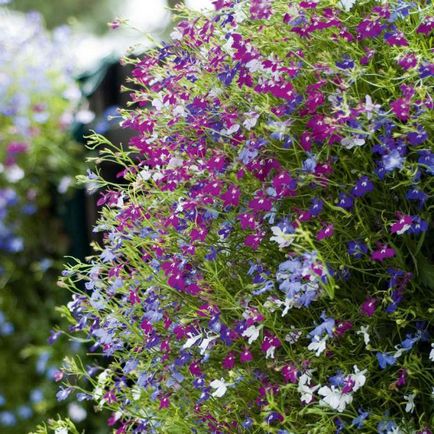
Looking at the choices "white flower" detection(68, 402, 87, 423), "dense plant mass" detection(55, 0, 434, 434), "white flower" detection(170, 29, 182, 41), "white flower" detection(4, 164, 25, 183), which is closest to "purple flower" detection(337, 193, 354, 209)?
"dense plant mass" detection(55, 0, 434, 434)

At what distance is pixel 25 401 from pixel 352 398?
3.20m

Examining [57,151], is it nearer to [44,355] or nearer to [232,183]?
[44,355]

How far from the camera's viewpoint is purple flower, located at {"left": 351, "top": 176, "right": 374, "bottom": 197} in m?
1.53

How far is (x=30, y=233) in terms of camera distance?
14.9 ft

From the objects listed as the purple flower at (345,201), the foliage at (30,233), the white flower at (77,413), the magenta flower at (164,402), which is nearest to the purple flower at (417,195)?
the purple flower at (345,201)

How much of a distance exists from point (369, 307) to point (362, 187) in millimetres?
217

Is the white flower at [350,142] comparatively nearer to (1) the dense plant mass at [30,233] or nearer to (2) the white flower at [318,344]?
(2) the white flower at [318,344]

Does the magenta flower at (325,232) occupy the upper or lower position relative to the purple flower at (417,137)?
lower

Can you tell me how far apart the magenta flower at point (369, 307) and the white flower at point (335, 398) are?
15 cm

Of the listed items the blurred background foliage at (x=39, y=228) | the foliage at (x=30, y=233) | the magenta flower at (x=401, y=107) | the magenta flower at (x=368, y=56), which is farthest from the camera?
the foliage at (x=30, y=233)

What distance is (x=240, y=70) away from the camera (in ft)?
5.52

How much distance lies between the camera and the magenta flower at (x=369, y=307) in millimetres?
1572

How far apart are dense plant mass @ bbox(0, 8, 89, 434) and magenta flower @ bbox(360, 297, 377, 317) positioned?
9.57 feet

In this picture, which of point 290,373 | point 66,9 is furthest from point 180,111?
point 66,9
